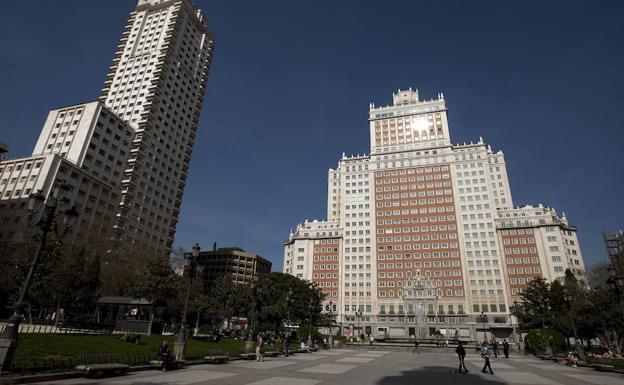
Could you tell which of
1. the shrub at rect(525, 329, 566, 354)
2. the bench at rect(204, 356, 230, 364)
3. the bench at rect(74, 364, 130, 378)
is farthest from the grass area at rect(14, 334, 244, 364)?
the shrub at rect(525, 329, 566, 354)

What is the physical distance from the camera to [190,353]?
19.2 m

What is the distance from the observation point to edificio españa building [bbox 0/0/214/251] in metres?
62.2

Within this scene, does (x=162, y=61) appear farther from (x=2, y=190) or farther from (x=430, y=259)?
(x=430, y=259)

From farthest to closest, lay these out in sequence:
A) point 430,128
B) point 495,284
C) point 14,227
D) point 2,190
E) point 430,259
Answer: point 430,128, point 430,259, point 495,284, point 2,190, point 14,227

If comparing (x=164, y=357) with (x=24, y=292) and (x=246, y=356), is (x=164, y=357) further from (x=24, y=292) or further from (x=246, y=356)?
(x=246, y=356)

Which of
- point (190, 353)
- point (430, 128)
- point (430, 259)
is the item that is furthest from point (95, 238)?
point (430, 128)

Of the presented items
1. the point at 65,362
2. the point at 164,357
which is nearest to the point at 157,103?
the point at 164,357

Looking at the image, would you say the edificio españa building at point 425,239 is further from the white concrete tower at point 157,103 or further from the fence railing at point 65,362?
the fence railing at point 65,362

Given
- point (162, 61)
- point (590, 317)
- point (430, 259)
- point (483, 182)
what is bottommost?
point (590, 317)

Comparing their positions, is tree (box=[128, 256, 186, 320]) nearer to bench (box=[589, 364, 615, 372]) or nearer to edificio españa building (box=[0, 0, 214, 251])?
edificio españa building (box=[0, 0, 214, 251])

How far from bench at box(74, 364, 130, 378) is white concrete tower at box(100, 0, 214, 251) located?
65.0m

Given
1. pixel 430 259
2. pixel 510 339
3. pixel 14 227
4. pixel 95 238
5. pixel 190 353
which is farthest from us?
pixel 430 259

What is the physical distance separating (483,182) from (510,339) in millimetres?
40171

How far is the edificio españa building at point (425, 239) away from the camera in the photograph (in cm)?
8569
